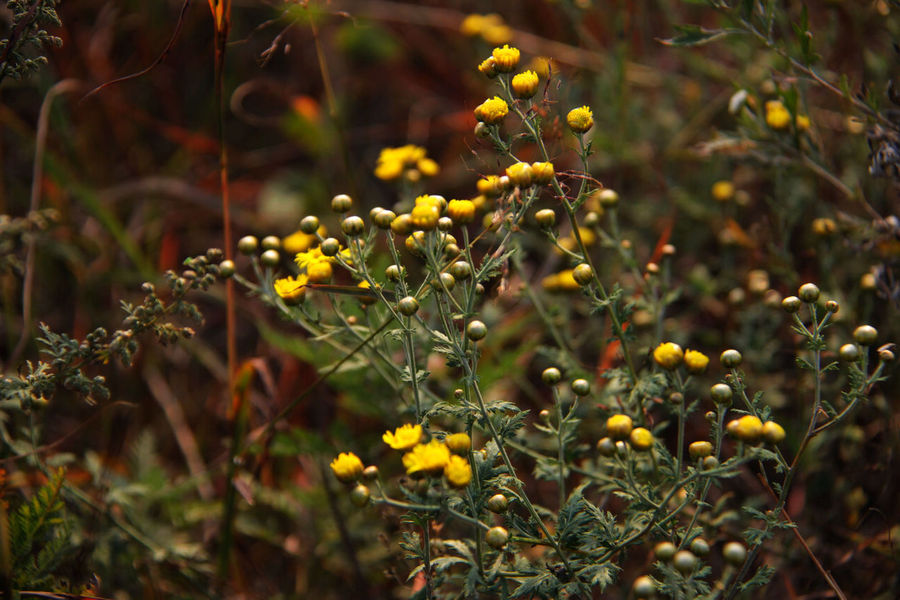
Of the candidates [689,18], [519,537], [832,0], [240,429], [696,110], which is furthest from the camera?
[689,18]

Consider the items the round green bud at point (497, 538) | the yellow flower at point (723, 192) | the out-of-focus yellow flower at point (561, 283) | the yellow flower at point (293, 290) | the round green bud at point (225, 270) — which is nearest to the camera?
the round green bud at point (497, 538)

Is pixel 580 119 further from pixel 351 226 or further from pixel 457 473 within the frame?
pixel 457 473

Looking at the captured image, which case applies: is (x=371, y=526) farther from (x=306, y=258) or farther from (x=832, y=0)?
(x=832, y=0)

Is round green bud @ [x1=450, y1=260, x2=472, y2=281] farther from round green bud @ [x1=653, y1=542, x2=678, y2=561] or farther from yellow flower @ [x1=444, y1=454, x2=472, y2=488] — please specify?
round green bud @ [x1=653, y1=542, x2=678, y2=561]

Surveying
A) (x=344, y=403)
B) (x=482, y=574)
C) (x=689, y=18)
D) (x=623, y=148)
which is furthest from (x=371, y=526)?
(x=689, y=18)

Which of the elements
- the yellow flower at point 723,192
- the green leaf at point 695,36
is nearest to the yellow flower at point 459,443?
the green leaf at point 695,36

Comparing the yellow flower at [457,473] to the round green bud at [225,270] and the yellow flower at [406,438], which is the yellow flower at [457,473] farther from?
the round green bud at [225,270]

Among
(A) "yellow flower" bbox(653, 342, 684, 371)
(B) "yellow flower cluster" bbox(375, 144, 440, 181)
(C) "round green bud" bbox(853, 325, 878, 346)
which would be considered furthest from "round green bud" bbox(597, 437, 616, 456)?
(B) "yellow flower cluster" bbox(375, 144, 440, 181)
